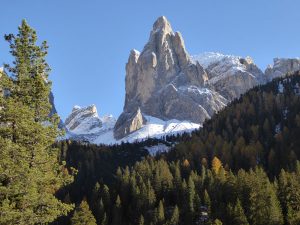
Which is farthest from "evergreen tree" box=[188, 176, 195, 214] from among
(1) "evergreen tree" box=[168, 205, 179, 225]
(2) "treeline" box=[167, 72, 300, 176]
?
(2) "treeline" box=[167, 72, 300, 176]

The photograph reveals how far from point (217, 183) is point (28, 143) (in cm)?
8568

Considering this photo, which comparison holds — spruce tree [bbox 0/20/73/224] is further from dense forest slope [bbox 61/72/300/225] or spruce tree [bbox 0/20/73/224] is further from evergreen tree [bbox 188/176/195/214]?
evergreen tree [bbox 188/176/195/214]

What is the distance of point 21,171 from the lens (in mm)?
23422

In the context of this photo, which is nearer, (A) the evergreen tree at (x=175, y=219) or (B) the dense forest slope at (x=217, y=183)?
(B) the dense forest slope at (x=217, y=183)

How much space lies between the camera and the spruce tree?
23.4 meters

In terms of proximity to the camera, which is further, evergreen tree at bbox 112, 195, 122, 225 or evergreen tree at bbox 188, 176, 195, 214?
evergreen tree at bbox 112, 195, 122, 225

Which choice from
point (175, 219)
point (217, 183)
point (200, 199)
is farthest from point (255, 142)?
point (175, 219)

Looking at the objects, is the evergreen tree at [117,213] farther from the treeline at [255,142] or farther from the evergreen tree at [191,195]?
the treeline at [255,142]

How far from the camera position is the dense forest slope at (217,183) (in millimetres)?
89375

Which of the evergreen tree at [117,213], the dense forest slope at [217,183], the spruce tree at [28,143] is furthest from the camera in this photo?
the evergreen tree at [117,213]

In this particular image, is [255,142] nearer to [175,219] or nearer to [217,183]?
[217,183]

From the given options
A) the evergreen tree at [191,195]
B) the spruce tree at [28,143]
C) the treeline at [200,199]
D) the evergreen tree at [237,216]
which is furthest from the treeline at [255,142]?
the spruce tree at [28,143]

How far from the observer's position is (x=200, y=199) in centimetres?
10175

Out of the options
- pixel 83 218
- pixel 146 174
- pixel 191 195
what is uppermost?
pixel 146 174
